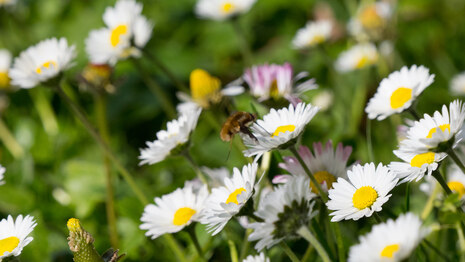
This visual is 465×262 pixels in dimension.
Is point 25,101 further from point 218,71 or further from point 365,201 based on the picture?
point 365,201

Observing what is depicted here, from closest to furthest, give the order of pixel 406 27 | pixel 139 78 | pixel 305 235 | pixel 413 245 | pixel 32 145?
pixel 413 245 < pixel 305 235 < pixel 32 145 < pixel 139 78 < pixel 406 27

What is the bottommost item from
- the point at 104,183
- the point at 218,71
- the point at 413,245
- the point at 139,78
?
the point at 413,245

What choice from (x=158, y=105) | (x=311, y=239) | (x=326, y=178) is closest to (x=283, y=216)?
(x=311, y=239)

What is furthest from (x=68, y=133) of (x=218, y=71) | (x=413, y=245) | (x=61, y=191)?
(x=413, y=245)

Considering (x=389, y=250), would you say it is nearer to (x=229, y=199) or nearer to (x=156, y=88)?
(x=229, y=199)

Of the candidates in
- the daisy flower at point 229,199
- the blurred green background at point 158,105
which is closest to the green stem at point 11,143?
the blurred green background at point 158,105

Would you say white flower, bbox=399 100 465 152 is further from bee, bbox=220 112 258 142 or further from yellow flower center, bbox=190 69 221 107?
yellow flower center, bbox=190 69 221 107

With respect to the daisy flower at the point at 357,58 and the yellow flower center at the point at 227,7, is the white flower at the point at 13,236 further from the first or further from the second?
the daisy flower at the point at 357,58
